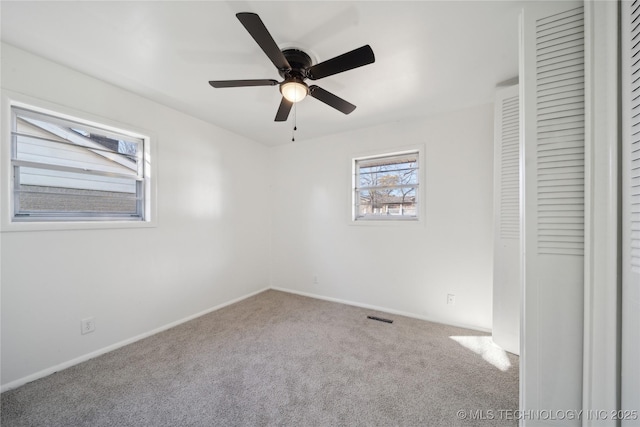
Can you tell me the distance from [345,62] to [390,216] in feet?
6.84

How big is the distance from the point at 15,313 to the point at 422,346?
322 cm

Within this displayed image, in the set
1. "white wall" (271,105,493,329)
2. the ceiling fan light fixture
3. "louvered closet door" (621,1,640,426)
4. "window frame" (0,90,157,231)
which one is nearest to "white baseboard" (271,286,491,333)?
"white wall" (271,105,493,329)

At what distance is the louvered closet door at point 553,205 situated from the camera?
113cm

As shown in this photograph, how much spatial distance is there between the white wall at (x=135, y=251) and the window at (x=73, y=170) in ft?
0.52

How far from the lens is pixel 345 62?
1.40 meters

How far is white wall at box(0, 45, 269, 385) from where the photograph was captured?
5.64 ft

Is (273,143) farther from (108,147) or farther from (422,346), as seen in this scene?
(422,346)

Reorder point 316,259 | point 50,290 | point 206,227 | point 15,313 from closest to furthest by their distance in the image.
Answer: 1. point 15,313
2. point 50,290
3. point 206,227
4. point 316,259

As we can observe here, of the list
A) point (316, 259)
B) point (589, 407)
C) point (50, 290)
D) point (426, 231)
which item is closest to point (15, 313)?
point (50, 290)

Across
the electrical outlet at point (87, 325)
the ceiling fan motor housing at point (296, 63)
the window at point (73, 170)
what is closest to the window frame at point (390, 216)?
the ceiling fan motor housing at point (296, 63)

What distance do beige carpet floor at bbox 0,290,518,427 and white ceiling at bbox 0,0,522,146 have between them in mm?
2390

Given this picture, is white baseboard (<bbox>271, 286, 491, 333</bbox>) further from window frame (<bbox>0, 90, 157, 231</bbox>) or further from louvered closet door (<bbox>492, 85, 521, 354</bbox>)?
window frame (<bbox>0, 90, 157, 231</bbox>)

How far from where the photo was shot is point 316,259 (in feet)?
11.7

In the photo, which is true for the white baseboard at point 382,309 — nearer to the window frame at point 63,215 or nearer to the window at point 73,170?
the window frame at point 63,215
